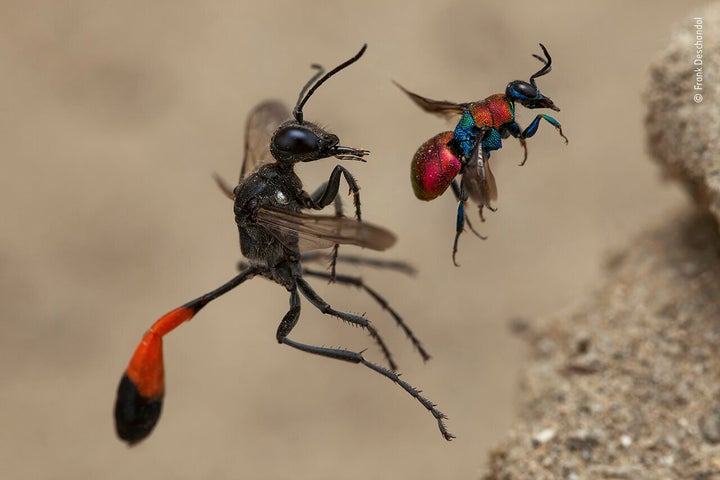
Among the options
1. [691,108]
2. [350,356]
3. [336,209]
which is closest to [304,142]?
[336,209]

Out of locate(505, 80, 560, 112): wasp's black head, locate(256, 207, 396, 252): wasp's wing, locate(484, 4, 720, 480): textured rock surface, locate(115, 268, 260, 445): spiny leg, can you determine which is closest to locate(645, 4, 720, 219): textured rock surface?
locate(484, 4, 720, 480): textured rock surface

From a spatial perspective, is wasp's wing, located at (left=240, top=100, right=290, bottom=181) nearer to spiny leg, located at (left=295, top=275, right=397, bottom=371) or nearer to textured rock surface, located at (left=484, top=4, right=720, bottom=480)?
spiny leg, located at (left=295, top=275, right=397, bottom=371)

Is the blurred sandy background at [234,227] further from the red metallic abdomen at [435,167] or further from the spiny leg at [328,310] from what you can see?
the red metallic abdomen at [435,167]

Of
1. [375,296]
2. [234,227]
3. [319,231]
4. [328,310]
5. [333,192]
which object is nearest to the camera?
[319,231]

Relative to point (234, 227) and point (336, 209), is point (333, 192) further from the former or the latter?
point (234, 227)

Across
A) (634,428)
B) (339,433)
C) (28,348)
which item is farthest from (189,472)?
(634,428)

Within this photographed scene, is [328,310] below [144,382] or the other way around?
the other way around

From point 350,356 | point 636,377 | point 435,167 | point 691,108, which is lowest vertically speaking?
point 350,356
